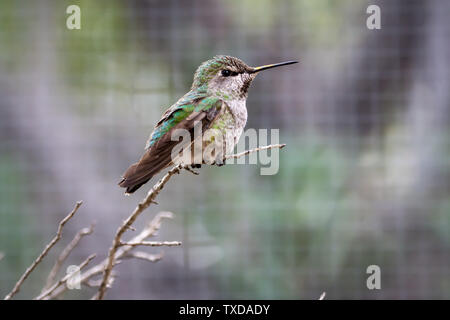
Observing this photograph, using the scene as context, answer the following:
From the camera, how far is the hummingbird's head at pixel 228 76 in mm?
1295

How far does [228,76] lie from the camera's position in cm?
130

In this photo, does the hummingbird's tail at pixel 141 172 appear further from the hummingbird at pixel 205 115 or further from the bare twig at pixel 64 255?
the bare twig at pixel 64 255

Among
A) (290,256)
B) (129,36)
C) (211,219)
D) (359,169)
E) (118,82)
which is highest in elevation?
(129,36)

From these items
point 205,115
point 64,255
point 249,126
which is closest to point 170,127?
point 205,115

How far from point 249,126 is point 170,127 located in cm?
139

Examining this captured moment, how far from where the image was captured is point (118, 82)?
2.69 metres

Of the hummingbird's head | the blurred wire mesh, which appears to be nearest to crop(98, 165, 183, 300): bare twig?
the hummingbird's head

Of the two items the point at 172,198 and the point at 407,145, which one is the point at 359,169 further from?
the point at 172,198

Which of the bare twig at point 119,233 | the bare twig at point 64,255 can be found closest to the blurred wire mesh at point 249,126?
the bare twig at point 64,255

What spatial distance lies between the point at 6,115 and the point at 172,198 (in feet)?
2.58

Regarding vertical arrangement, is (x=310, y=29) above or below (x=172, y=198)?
above
